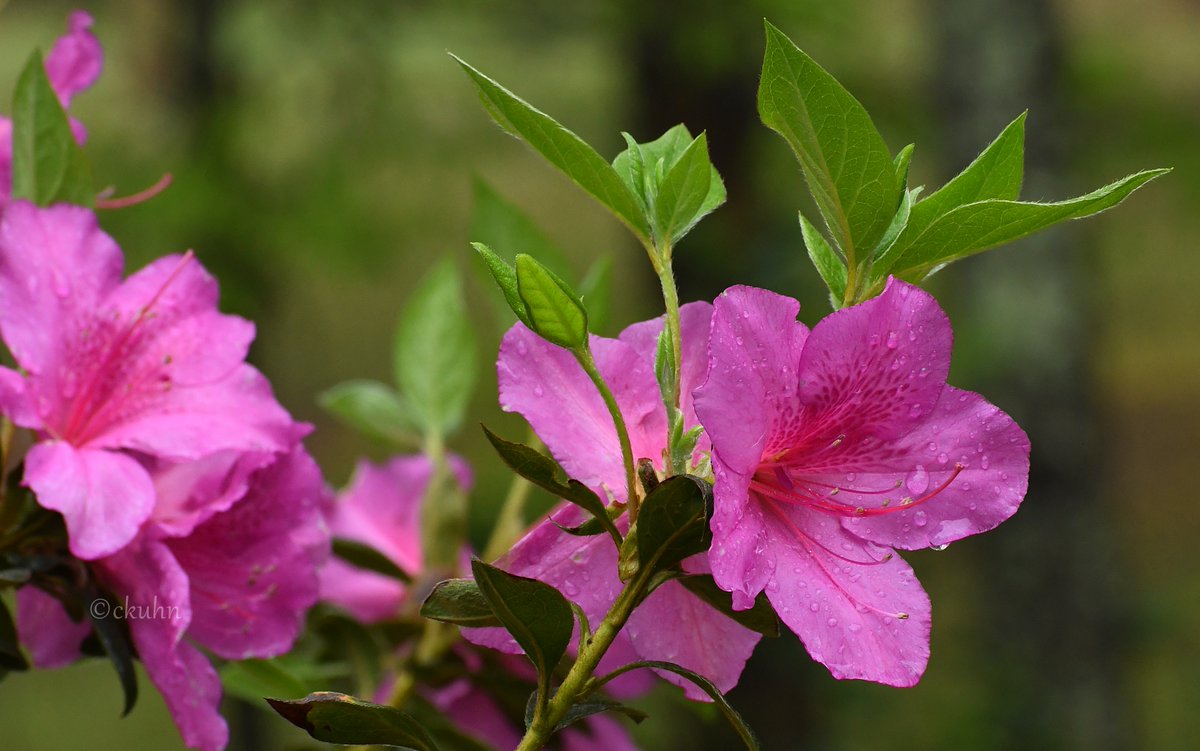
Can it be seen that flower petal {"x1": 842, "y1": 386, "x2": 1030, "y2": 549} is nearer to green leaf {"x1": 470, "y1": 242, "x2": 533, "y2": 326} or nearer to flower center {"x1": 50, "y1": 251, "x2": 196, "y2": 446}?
green leaf {"x1": 470, "y1": 242, "x2": 533, "y2": 326}

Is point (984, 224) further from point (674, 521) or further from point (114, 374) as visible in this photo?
point (114, 374)

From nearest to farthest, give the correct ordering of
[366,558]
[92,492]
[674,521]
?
[674,521] < [92,492] < [366,558]

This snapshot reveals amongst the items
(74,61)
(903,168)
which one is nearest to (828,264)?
(903,168)

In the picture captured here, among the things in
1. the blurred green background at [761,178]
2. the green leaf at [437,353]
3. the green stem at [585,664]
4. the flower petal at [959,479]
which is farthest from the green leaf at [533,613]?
the blurred green background at [761,178]

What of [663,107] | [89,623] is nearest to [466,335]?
[89,623]

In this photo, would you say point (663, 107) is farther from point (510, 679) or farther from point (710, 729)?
point (510, 679)

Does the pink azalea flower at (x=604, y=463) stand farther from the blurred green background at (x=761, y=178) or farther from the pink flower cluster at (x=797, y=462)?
the blurred green background at (x=761, y=178)
